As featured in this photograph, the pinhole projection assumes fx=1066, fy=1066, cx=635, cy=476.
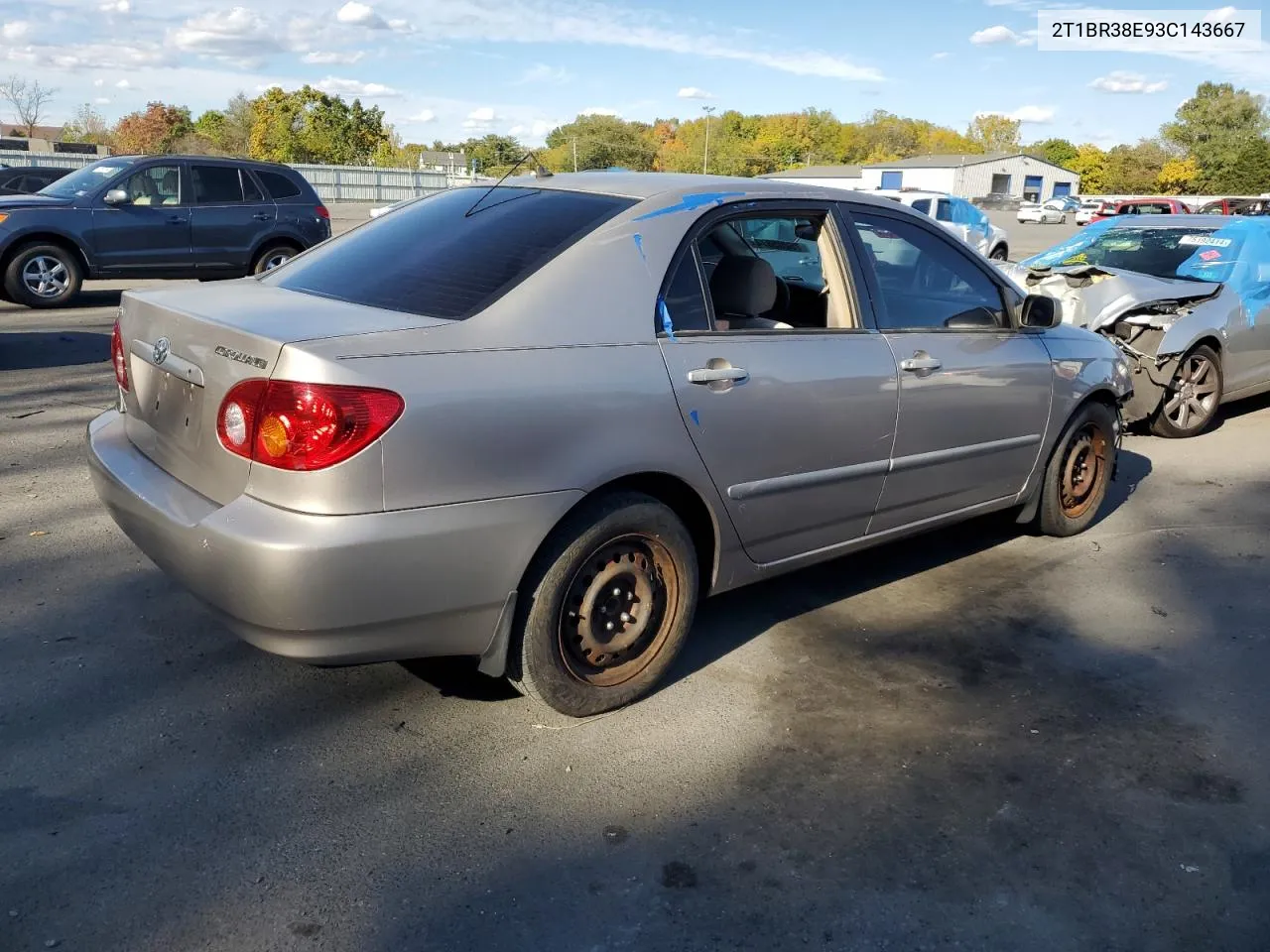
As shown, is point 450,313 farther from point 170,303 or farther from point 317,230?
point 317,230

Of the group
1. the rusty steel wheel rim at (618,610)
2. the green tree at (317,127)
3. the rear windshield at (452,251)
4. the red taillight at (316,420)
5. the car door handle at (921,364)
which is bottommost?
the rusty steel wheel rim at (618,610)

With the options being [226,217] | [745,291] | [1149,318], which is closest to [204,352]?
[745,291]

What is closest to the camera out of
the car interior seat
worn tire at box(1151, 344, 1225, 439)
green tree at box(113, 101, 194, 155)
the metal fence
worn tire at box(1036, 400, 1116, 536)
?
the car interior seat

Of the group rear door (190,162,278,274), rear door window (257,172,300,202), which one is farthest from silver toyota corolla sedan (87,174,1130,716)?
rear door window (257,172,300,202)

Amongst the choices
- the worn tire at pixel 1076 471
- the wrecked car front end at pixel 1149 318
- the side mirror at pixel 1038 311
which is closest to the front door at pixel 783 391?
the side mirror at pixel 1038 311

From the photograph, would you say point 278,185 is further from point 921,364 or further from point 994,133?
point 994,133

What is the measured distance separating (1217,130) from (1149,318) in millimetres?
92281

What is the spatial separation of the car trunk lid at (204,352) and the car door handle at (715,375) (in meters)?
0.84

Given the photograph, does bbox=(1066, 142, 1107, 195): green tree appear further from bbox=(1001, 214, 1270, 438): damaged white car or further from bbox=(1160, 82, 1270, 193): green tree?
bbox=(1001, 214, 1270, 438): damaged white car

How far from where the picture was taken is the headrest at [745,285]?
393 cm

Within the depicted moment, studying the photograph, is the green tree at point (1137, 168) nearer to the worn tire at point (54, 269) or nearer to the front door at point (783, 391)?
the worn tire at point (54, 269)

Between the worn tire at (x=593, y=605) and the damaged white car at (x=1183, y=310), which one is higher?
the damaged white car at (x=1183, y=310)

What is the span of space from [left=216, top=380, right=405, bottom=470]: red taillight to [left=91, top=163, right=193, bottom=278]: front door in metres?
10.8

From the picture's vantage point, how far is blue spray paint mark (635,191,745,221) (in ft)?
11.7
